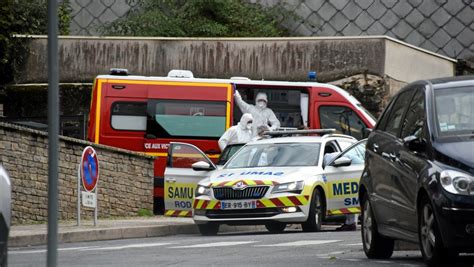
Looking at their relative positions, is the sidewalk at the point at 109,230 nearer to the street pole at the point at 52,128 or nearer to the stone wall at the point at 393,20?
the street pole at the point at 52,128

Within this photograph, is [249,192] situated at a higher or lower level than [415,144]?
lower

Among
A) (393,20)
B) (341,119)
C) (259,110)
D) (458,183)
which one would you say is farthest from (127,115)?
(458,183)

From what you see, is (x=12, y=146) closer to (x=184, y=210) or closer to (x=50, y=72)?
(x=184, y=210)

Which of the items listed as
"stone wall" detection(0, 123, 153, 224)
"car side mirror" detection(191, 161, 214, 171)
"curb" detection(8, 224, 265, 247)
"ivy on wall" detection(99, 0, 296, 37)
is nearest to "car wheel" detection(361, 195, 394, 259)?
"curb" detection(8, 224, 265, 247)

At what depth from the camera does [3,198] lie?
849cm

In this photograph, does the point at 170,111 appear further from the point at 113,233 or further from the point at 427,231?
the point at 427,231

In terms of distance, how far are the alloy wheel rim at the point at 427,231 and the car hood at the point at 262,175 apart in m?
8.68

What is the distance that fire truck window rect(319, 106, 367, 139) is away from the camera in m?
28.9

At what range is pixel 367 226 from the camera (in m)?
14.5

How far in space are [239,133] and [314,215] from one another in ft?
19.0

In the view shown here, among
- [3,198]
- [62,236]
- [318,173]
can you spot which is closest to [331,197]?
[318,173]

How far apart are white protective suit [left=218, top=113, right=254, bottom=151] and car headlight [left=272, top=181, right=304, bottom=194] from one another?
5.59 metres

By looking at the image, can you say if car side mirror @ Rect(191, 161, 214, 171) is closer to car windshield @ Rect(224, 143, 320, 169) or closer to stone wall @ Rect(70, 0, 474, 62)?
car windshield @ Rect(224, 143, 320, 169)

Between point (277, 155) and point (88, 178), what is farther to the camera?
point (277, 155)
